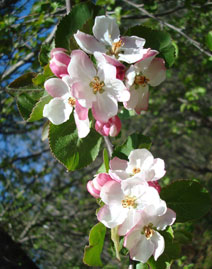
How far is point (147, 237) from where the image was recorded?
0.77 meters

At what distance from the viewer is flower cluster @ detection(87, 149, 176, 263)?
29.5 inches

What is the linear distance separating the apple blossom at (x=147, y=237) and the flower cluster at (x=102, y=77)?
235 mm

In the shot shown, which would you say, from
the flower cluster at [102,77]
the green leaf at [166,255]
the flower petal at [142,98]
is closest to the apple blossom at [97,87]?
the flower cluster at [102,77]

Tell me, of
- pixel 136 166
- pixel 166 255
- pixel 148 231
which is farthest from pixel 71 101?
pixel 166 255

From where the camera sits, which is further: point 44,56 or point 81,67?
point 44,56

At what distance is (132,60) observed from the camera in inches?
29.5

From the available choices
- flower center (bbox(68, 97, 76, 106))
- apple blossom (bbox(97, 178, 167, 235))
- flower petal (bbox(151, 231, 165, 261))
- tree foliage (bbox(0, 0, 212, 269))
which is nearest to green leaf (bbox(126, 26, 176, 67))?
tree foliage (bbox(0, 0, 212, 269))

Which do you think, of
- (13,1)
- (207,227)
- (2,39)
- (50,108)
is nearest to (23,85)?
(50,108)

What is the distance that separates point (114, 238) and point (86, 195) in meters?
4.74

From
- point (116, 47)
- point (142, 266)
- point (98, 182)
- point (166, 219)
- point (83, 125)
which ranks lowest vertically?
point (142, 266)

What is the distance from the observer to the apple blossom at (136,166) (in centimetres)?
79

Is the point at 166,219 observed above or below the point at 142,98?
below

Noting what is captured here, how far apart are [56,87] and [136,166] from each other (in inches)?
11.5

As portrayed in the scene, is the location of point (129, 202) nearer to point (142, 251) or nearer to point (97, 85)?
point (142, 251)
